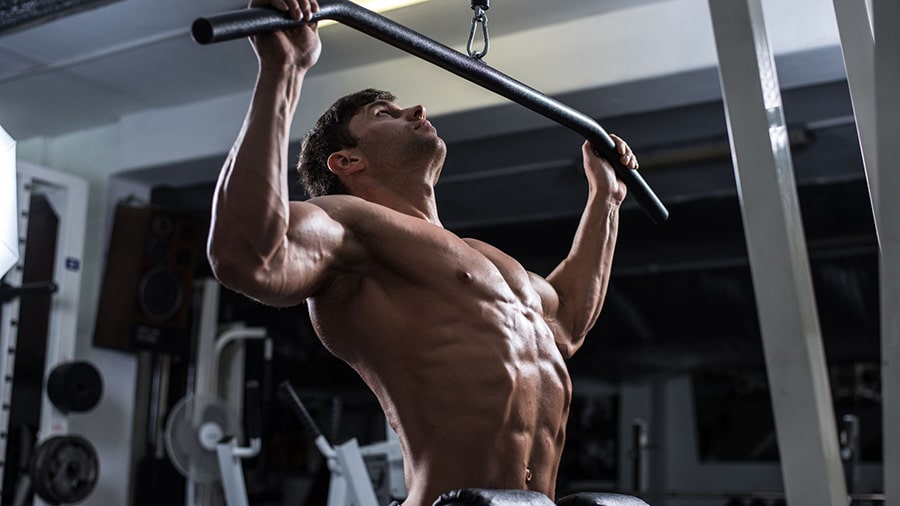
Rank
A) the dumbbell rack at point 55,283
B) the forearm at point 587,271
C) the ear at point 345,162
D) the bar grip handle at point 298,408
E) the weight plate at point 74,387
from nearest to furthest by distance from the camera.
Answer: the ear at point 345,162, the forearm at point 587,271, the bar grip handle at point 298,408, the dumbbell rack at point 55,283, the weight plate at point 74,387

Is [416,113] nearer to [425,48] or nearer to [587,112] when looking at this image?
[425,48]

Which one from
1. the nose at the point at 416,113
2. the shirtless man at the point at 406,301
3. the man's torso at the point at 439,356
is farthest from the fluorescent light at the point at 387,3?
the man's torso at the point at 439,356

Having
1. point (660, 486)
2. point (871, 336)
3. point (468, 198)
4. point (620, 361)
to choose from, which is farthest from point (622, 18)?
point (660, 486)

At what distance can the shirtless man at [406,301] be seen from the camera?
135 cm

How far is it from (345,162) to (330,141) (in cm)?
8

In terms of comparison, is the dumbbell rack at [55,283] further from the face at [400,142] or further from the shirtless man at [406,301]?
the shirtless man at [406,301]

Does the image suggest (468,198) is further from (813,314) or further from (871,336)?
(813,314)

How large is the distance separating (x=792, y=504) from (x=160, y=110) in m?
5.23

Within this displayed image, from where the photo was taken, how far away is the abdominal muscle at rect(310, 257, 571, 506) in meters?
1.57

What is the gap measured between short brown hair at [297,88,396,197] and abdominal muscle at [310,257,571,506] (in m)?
0.38

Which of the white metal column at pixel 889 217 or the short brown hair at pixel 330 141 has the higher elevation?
the short brown hair at pixel 330 141

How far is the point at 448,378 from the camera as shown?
158cm

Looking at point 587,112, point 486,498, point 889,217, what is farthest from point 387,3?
point 889,217

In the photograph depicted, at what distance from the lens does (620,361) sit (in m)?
8.48
